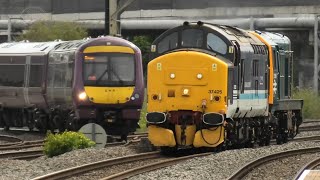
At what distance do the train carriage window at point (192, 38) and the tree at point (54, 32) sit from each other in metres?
29.8

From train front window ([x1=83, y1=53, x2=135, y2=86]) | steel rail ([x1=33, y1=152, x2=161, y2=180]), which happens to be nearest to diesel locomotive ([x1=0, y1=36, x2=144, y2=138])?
train front window ([x1=83, y1=53, x2=135, y2=86])

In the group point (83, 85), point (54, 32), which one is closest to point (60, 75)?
point (83, 85)

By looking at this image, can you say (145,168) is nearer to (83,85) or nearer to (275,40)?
(83,85)

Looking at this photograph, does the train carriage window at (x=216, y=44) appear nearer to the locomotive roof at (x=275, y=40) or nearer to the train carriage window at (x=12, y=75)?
the locomotive roof at (x=275, y=40)

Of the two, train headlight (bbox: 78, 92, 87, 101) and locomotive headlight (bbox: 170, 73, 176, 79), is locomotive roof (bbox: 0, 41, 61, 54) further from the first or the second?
locomotive headlight (bbox: 170, 73, 176, 79)

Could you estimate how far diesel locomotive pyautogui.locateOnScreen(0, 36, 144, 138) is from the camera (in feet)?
77.6

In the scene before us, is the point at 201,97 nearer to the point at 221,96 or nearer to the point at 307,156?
the point at 221,96

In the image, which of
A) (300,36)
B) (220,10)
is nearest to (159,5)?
(220,10)

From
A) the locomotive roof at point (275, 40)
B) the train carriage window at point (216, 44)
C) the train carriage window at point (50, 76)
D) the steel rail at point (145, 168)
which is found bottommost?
the steel rail at point (145, 168)

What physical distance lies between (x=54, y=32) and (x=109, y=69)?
25.4 m

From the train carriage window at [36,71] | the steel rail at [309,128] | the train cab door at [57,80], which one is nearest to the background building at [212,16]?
the steel rail at [309,128]

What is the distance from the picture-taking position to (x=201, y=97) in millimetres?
17875

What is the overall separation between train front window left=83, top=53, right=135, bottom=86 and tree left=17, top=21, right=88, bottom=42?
24.0 meters

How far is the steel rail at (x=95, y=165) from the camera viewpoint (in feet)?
45.2
